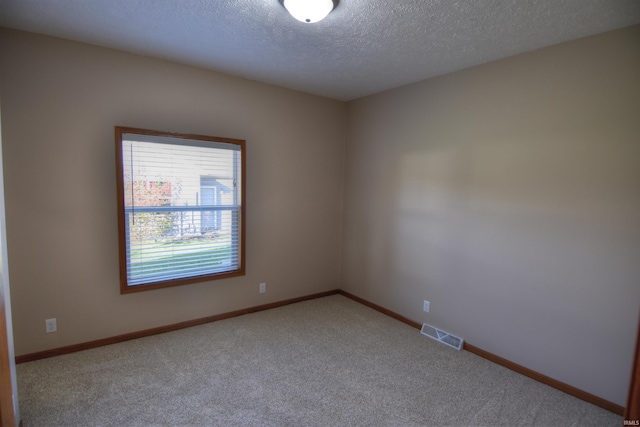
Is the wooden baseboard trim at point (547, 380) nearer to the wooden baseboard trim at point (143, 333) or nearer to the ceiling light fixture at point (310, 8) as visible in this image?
the wooden baseboard trim at point (143, 333)

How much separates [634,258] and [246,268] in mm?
3346

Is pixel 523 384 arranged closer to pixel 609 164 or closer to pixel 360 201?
pixel 609 164

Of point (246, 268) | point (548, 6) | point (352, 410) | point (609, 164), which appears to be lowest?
point (352, 410)

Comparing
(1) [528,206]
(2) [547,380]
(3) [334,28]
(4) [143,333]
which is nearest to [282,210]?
(4) [143,333]

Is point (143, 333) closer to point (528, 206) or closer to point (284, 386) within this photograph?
point (284, 386)

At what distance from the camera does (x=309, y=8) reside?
1886mm

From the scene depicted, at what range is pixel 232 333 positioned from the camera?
3.22 metres

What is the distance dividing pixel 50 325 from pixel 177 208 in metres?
1.39

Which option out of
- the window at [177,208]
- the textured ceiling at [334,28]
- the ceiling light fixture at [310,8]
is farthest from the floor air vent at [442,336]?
the ceiling light fixture at [310,8]

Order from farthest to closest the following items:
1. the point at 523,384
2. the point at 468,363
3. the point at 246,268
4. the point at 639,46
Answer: the point at 246,268 → the point at 468,363 → the point at 523,384 → the point at 639,46

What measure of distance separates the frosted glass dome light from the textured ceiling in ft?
0.46

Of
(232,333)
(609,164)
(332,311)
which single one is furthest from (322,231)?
(609,164)

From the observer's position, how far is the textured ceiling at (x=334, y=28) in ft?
6.54

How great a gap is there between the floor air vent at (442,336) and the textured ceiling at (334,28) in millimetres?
2552
